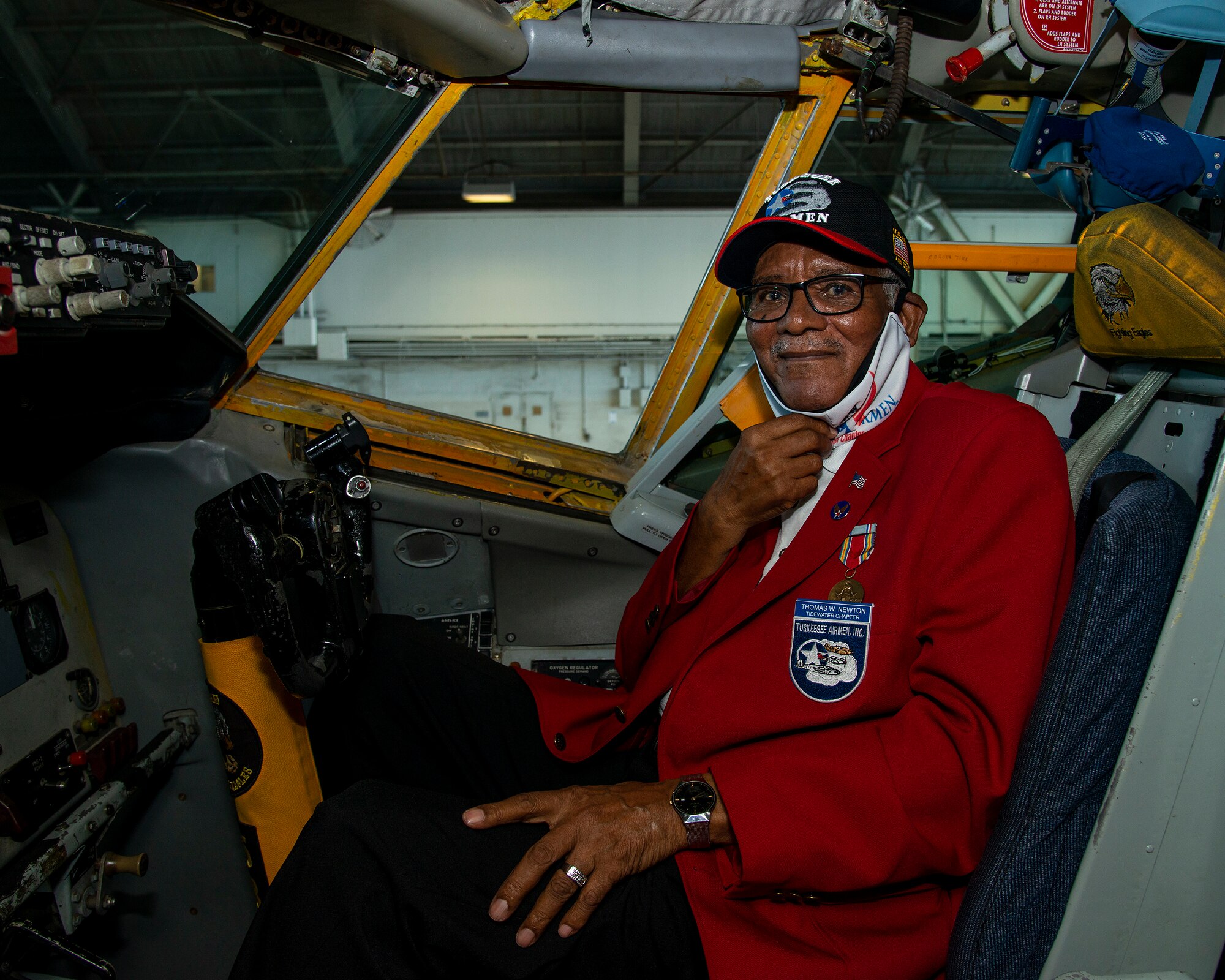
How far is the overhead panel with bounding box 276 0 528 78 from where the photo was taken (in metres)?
1.62

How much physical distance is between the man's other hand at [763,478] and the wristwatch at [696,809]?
0.46m

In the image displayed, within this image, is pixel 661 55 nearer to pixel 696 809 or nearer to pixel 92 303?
pixel 92 303

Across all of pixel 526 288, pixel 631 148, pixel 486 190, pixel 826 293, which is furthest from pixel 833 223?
pixel 526 288

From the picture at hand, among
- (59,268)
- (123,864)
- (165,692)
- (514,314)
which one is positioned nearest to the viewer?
(59,268)

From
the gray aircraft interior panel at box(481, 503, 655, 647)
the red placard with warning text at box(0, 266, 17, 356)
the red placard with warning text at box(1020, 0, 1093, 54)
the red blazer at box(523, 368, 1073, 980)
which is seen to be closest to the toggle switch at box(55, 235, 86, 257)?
the red placard with warning text at box(0, 266, 17, 356)

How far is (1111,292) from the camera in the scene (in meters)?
1.36

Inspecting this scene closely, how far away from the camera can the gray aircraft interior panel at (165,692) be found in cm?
180

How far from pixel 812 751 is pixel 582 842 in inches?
13.6

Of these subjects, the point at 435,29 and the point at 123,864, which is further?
the point at 435,29

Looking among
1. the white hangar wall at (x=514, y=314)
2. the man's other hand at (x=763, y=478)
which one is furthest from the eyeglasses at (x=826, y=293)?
the white hangar wall at (x=514, y=314)

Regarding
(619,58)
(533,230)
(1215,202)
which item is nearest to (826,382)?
(1215,202)

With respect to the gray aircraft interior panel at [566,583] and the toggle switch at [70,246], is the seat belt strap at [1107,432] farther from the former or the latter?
the toggle switch at [70,246]

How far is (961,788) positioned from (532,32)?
1871 mm

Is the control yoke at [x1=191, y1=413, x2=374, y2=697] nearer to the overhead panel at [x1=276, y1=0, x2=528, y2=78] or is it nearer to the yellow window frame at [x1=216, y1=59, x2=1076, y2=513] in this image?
the yellow window frame at [x1=216, y1=59, x2=1076, y2=513]
